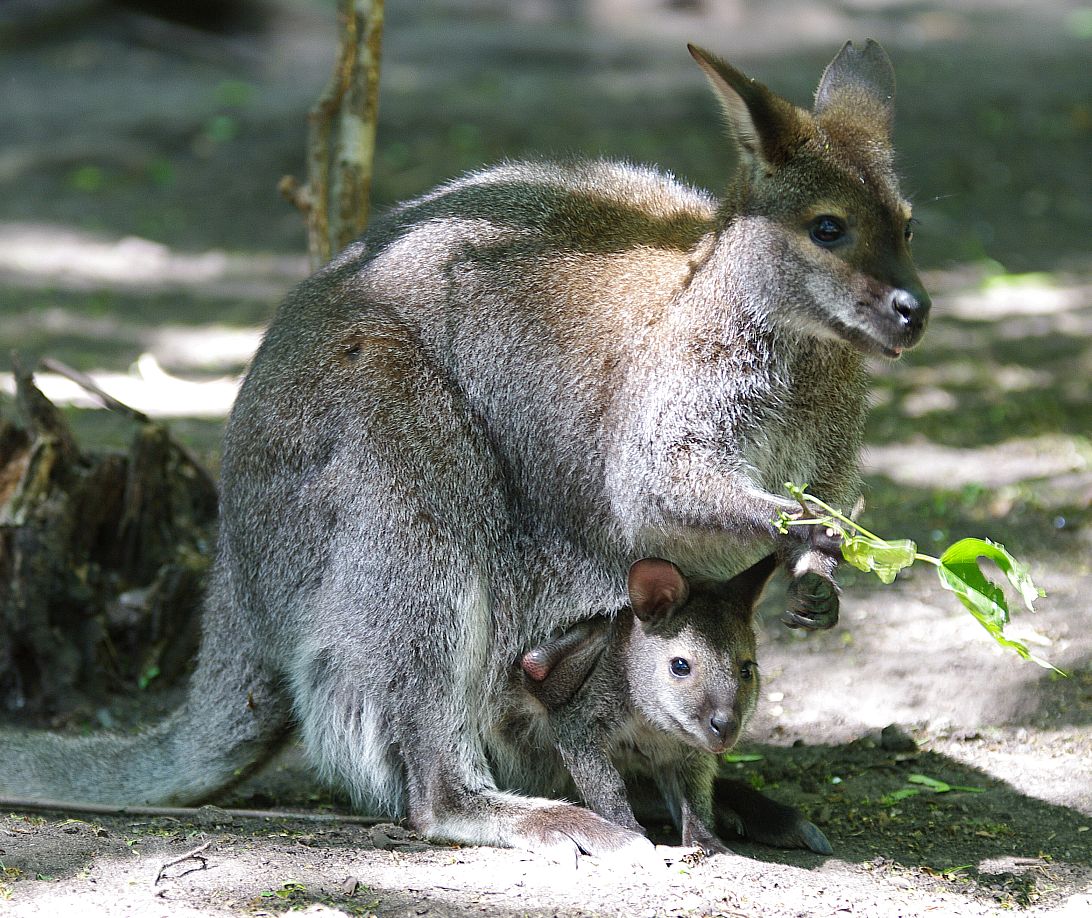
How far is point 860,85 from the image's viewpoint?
4312mm

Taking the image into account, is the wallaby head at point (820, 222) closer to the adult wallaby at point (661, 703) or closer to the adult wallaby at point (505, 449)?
the adult wallaby at point (505, 449)

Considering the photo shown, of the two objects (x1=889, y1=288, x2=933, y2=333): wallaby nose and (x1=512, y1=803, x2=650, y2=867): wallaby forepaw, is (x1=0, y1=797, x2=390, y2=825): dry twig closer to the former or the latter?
(x1=512, y1=803, x2=650, y2=867): wallaby forepaw

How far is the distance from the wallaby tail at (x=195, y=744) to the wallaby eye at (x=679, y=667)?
1305mm

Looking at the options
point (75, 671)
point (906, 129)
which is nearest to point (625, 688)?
point (75, 671)

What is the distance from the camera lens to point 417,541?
404 centimetres

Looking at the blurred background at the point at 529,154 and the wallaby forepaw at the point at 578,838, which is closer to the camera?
the wallaby forepaw at the point at 578,838

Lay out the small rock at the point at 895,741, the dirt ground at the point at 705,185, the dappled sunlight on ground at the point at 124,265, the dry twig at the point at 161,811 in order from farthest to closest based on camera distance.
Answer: the dappled sunlight on ground at the point at 124,265, the small rock at the point at 895,741, the dry twig at the point at 161,811, the dirt ground at the point at 705,185

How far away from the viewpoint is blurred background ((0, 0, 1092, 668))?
24.9ft

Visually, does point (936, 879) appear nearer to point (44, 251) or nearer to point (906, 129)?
point (44, 251)

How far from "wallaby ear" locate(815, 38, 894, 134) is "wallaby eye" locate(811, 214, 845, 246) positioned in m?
0.50

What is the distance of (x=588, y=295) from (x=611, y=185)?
564 mm

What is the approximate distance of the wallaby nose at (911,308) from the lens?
12.1 feet

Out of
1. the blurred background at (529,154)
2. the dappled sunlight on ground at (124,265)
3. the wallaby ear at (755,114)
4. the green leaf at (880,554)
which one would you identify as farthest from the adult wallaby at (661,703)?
the dappled sunlight on ground at (124,265)

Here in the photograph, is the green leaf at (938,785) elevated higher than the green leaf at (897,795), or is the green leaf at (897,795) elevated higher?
the green leaf at (938,785)
